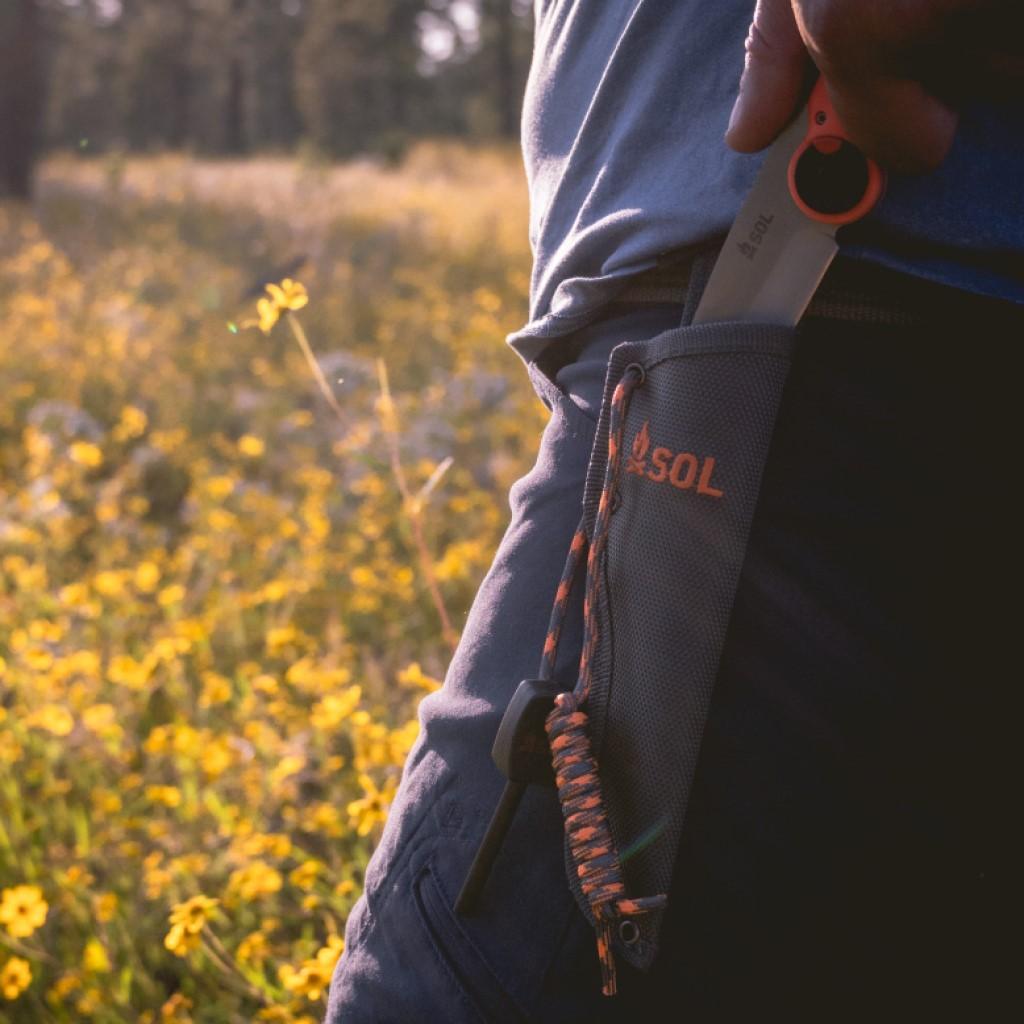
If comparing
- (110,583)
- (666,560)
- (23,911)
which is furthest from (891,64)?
(110,583)

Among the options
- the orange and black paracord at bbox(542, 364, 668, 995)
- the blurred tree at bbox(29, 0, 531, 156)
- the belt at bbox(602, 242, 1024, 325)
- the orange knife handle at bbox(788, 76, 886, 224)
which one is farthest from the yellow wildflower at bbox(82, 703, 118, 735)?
the blurred tree at bbox(29, 0, 531, 156)

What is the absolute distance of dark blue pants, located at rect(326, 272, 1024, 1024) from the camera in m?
0.73

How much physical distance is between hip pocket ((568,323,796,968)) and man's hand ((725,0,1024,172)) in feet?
0.49

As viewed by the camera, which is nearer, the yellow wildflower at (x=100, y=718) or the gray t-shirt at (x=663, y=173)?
the gray t-shirt at (x=663, y=173)

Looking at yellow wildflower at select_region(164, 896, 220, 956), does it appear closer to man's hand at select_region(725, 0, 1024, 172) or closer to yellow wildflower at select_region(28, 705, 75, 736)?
yellow wildflower at select_region(28, 705, 75, 736)

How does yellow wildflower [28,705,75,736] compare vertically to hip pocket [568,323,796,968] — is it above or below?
below

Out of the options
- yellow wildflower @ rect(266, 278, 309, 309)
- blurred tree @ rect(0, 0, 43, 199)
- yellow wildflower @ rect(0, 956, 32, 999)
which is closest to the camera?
yellow wildflower @ rect(266, 278, 309, 309)

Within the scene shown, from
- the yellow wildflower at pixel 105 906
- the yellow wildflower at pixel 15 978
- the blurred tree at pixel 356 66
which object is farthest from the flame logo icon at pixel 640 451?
the blurred tree at pixel 356 66

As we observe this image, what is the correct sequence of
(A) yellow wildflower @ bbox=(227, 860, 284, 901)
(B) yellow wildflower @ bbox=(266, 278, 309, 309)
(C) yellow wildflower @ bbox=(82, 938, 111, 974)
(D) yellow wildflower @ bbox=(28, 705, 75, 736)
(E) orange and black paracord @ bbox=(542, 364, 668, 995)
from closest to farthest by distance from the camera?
(E) orange and black paracord @ bbox=(542, 364, 668, 995)
(B) yellow wildflower @ bbox=(266, 278, 309, 309)
(A) yellow wildflower @ bbox=(227, 860, 284, 901)
(C) yellow wildflower @ bbox=(82, 938, 111, 974)
(D) yellow wildflower @ bbox=(28, 705, 75, 736)

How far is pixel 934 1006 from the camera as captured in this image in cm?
76

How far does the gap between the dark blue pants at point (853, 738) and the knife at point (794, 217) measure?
42 mm

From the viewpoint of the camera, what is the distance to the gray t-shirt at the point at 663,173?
728mm

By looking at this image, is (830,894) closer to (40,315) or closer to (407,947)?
(407,947)

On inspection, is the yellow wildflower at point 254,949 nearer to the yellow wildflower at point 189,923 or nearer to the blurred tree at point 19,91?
the yellow wildflower at point 189,923
